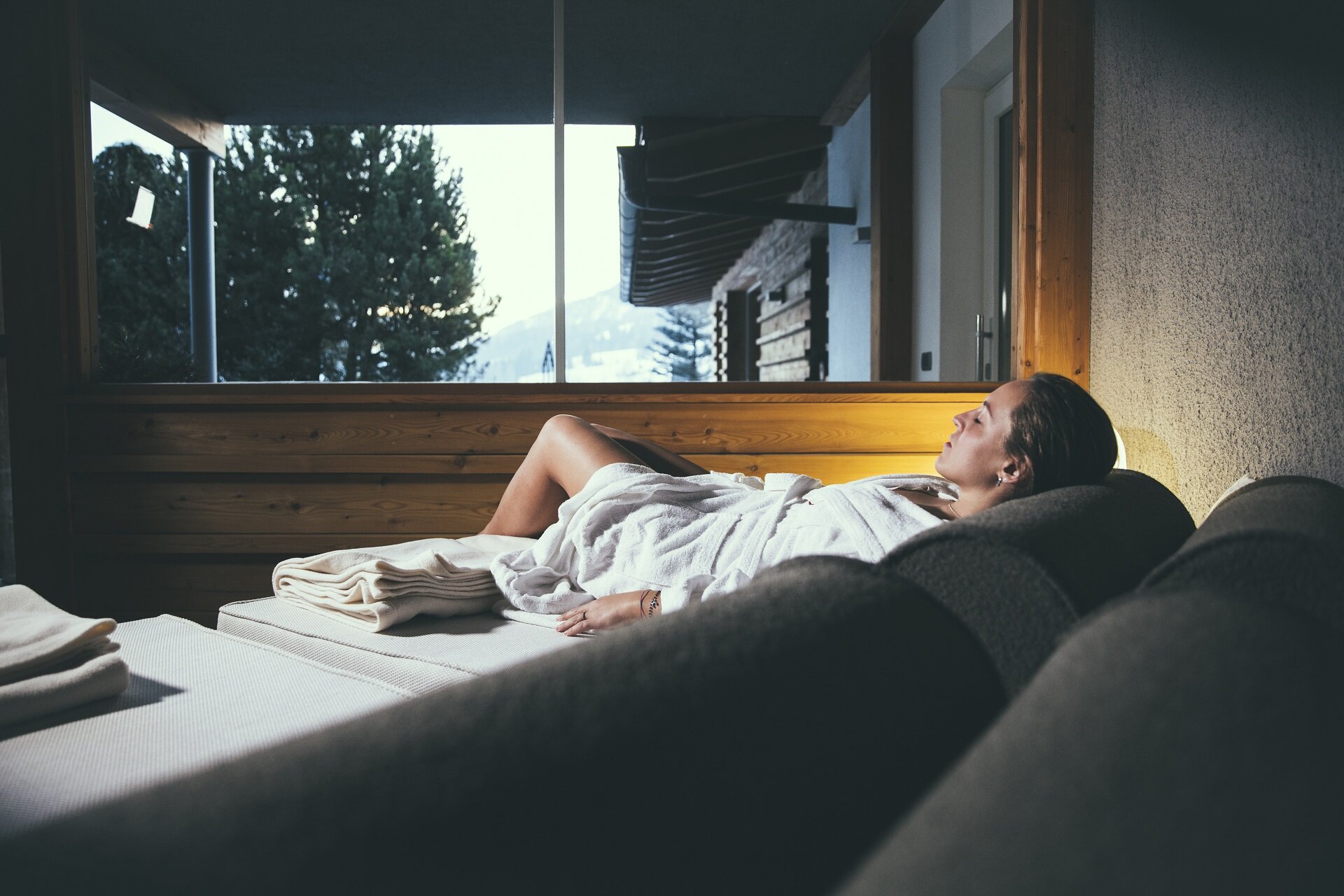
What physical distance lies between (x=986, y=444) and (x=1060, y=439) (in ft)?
0.43

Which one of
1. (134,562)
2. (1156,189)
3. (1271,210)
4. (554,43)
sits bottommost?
(134,562)

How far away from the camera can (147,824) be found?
32 centimetres

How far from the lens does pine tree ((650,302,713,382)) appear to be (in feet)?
12.1

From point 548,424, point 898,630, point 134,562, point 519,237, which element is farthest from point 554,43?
point 898,630

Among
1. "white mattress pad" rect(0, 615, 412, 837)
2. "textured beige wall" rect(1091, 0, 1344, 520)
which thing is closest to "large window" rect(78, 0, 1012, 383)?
"textured beige wall" rect(1091, 0, 1344, 520)

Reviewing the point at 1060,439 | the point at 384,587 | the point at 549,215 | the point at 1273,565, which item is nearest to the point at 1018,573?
the point at 1273,565

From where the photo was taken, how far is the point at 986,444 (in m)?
1.59

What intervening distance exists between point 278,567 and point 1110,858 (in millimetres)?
1752

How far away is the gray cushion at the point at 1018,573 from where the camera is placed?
0.51 metres

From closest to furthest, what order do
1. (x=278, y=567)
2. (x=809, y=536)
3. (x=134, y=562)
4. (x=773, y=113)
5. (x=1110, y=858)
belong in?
(x=1110, y=858) < (x=809, y=536) < (x=278, y=567) < (x=134, y=562) < (x=773, y=113)

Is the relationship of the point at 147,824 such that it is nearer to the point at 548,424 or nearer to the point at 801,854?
the point at 801,854

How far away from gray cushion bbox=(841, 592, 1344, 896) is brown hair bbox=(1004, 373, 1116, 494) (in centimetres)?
119

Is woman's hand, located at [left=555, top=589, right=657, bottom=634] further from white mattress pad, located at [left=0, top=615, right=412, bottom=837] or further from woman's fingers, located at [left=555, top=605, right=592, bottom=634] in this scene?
white mattress pad, located at [left=0, top=615, right=412, bottom=837]

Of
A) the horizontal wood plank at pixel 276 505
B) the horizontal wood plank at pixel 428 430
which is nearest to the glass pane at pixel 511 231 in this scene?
the horizontal wood plank at pixel 428 430
